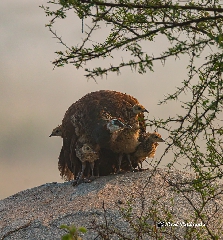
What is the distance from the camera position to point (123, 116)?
7.97 m

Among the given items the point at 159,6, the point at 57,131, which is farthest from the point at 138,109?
the point at 159,6

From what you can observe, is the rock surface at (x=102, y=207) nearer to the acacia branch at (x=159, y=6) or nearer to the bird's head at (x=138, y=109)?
the bird's head at (x=138, y=109)

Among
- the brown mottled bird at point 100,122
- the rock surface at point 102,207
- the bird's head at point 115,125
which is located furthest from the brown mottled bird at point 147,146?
the bird's head at point 115,125

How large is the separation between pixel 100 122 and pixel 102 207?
1.55m

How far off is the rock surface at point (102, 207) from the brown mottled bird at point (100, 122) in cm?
39

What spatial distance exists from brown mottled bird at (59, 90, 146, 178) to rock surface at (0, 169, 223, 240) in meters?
0.39

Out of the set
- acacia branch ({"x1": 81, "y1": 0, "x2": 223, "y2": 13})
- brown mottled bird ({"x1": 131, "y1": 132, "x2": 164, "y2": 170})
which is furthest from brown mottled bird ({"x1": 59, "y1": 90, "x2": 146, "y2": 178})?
acacia branch ({"x1": 81, "y1": 0, "x2": 223, "y2": 13})

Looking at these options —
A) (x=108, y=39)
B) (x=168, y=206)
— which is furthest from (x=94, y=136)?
(x=108, y=39)

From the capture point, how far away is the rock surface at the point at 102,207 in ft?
20.1

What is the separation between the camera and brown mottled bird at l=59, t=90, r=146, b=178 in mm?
7641

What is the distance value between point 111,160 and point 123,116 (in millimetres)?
695

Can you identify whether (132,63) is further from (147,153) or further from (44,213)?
(147,153)

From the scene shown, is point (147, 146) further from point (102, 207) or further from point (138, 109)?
point (102, 207)

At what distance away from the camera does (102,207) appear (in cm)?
651
